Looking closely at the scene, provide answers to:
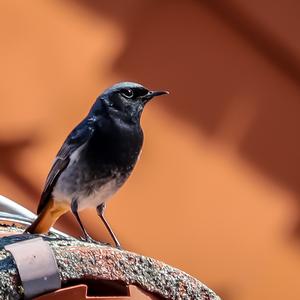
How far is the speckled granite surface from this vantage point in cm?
245

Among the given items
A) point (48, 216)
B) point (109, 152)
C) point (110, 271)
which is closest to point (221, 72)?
point (109, 152)

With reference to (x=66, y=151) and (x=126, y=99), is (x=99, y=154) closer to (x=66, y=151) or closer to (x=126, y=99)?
(x=66, y=151)

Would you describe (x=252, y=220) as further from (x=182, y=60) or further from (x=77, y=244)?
(x=77, y=244)

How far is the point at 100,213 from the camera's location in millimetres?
4281

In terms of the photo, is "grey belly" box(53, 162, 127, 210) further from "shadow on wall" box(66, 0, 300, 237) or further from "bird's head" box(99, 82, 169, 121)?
"shadow on wall" box(66, 0, 300, 237)

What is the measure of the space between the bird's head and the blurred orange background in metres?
0.37

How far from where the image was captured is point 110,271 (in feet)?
8.32

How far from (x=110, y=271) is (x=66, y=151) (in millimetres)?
1631

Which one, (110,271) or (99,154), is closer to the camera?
(110,271)

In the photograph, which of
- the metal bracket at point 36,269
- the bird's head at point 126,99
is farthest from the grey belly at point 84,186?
the metal bracket at point 36,269

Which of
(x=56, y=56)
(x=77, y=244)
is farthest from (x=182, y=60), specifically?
(x=77, y=244)

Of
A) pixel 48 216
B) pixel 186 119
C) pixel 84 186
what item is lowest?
pixel 48 216

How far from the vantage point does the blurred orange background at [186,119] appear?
14.6ft

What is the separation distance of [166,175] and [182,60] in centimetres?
55
